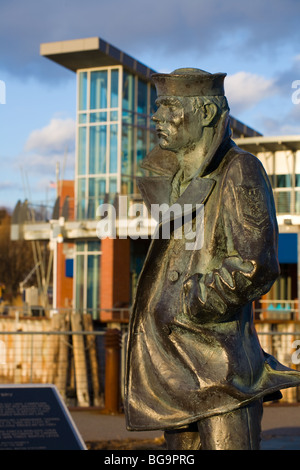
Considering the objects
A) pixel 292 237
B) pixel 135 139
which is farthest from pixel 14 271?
pixel 292 237

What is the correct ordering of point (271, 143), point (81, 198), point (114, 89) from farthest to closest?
point (114, 89), point (81, 198), point (271, 143)

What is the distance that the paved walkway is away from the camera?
366 inches

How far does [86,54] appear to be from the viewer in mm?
37406

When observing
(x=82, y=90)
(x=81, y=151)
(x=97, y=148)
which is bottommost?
(x=81, y=151)

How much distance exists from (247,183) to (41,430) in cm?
406

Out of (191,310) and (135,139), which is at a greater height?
(135,139)

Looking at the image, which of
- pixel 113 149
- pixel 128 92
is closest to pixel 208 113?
pixel 113 149

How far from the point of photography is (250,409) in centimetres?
351

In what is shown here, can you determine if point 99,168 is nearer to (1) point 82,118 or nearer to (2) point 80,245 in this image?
(1) point 82,118

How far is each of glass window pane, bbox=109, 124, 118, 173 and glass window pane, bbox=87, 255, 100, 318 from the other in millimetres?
4320

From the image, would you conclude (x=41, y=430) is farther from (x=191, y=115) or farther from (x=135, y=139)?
(x=135, y=139)

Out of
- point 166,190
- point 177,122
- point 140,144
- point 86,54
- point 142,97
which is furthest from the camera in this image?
point 142,97

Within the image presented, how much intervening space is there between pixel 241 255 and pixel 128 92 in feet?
119

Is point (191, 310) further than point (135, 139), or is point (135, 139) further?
point (135, 139)
